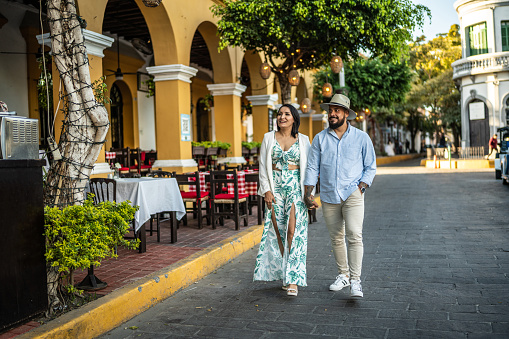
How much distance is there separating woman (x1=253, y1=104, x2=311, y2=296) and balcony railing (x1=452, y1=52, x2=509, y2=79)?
27.2m

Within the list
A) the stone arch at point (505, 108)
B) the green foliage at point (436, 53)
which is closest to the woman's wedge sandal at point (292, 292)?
the stone arch at point (505, 108)

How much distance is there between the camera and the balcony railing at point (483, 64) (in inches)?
1093

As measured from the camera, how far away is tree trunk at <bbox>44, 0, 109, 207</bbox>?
409cm

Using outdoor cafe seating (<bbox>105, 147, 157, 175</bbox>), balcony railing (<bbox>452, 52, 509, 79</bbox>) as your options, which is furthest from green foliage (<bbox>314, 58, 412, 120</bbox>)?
outdoor cafe seating (<bbox>105, 147, 157, 175</bbox>)

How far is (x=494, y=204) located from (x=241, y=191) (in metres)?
5.75

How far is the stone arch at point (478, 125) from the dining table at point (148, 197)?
86.2 ft

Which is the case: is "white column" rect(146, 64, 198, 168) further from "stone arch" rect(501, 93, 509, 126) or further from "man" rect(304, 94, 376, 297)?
"stone arch" rect(501, 93, 509, 126)

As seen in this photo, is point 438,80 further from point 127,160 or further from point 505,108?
point 127,160

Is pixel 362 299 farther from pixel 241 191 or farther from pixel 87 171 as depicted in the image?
pixel 241 191

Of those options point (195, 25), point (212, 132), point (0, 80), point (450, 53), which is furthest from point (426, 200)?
point (450, 53)

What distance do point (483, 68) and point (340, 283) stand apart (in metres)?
27.7

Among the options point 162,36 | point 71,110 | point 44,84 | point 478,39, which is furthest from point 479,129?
point 71,110

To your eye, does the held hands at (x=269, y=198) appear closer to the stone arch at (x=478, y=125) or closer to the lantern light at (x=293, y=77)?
the lantern light at (x=293, y=77)

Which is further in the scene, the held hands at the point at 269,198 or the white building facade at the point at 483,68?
the white building facade at the point at 483,68
